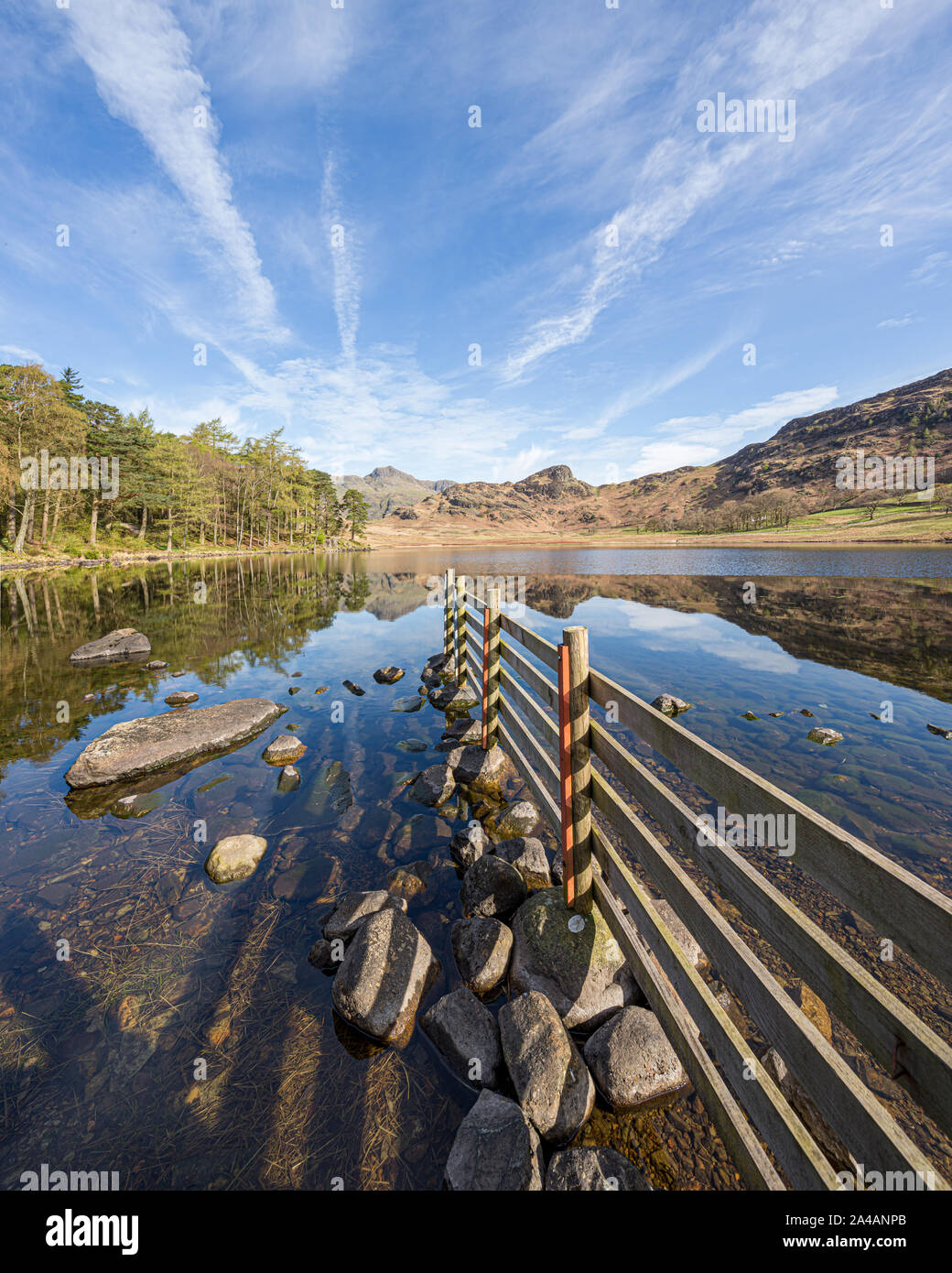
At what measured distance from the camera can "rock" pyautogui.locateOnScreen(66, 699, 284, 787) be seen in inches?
298

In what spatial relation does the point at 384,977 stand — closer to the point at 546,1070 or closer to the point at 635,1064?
the point at 546,1070

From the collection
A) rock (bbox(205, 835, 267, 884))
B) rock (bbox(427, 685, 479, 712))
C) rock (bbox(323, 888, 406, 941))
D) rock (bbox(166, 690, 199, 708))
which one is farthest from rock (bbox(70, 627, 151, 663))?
rock (bbox(323, 888, 406, 941))

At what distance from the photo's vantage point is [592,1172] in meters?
2.67

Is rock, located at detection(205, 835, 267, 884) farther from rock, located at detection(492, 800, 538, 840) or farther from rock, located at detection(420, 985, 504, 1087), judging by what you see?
rock, located at detection(492, 800, 538, 840)

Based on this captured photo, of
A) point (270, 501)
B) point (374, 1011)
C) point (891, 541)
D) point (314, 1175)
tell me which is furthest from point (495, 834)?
point (891, 541)

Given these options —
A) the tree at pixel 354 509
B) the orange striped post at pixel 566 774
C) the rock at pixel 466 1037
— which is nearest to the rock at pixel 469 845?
the orange striped post at pixel 566 774

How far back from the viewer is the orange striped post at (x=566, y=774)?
4.20m

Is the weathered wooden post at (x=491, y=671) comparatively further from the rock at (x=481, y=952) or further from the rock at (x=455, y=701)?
the rock at (x=481, y=952)

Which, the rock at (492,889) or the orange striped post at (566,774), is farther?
the rock at (492,889)

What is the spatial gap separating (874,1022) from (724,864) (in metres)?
0.90

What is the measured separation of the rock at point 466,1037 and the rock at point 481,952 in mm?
393

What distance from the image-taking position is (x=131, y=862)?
5.79m
